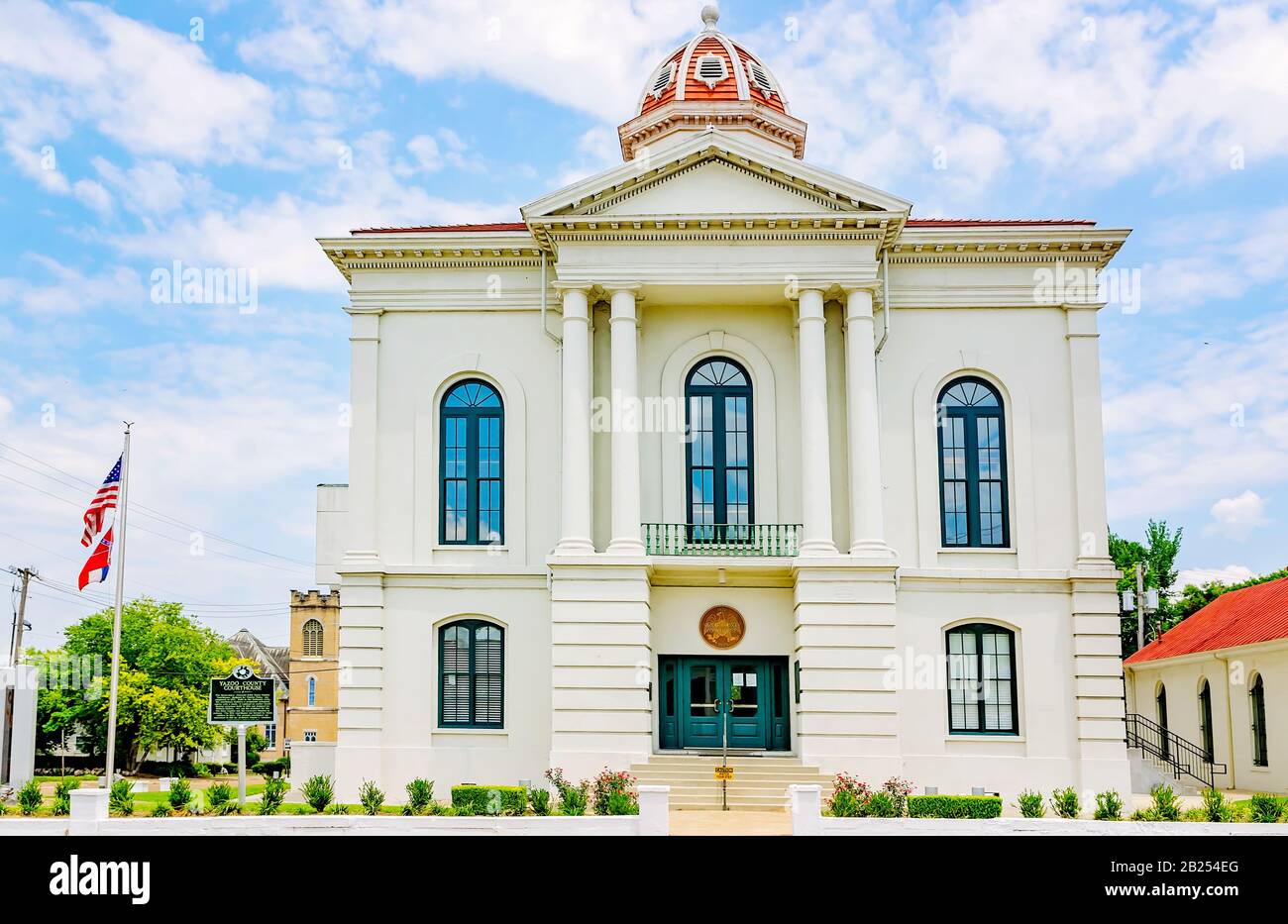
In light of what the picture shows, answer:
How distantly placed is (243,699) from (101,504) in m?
6.92

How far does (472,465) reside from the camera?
101 feet

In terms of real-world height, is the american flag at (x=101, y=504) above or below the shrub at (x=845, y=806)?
above

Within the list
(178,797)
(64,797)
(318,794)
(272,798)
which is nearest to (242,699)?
(178,797)

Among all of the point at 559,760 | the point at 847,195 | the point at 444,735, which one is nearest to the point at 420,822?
the point at 559,760

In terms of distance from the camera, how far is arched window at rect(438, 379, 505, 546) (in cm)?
3064

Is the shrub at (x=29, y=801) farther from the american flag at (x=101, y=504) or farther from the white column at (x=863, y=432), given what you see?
the white column at (x=863, y=432)

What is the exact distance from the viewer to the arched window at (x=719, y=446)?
30344 mm

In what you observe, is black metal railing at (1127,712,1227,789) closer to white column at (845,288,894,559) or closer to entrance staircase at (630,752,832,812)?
white column at (845,288,894,559)

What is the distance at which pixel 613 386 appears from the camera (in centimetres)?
2902

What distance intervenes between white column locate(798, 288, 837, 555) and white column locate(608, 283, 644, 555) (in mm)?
3625

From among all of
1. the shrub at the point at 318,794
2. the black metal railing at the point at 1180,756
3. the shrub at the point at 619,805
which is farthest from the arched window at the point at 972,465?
the shrub at the point at 318,794

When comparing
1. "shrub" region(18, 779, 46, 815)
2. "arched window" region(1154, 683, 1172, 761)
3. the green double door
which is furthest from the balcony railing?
"arched window" region(1154, 683, 1172, 761)

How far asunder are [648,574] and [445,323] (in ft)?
25.0

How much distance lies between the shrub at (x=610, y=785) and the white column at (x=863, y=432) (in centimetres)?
676
